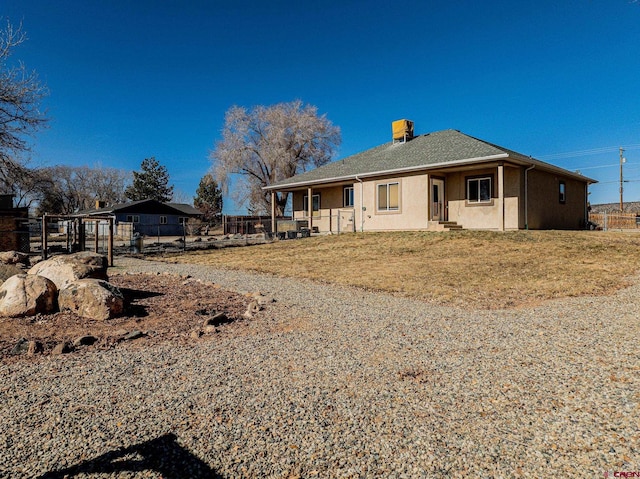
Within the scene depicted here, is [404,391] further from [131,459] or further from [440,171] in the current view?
[440,171]

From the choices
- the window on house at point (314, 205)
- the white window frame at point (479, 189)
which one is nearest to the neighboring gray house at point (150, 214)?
the window on house at point (314, 205)

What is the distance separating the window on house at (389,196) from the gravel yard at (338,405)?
1461 cm

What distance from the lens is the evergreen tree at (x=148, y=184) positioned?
60875 millimetres

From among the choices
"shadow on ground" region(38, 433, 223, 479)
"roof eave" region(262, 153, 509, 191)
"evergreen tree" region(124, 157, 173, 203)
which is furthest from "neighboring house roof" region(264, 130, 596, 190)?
"evergreen tree" region(124, 157, 173, 203)

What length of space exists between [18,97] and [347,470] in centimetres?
1915

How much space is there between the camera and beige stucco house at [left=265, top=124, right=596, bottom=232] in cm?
1689

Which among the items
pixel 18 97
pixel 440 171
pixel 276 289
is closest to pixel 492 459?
pixel 276 289

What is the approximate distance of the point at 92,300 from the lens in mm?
5629

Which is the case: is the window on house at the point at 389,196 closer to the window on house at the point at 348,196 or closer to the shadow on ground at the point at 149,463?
the window on house at the point at 348,196

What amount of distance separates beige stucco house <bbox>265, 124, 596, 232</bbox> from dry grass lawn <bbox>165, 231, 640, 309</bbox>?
2355 millimetres

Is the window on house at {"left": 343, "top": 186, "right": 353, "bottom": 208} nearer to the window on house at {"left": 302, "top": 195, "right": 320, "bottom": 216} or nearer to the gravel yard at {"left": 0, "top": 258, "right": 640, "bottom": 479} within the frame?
the window on house at {"left": 302, "top": 195, "right": 320, "bottom": 216}

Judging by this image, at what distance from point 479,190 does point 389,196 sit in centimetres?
418

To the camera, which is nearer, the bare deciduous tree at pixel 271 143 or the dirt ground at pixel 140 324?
the dirt ground at pixel 140 324

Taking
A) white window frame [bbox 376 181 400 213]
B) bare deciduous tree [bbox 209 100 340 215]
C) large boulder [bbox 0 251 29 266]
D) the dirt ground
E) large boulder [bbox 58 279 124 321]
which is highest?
bare deciduous tree [bbox 209 100 340 215]
